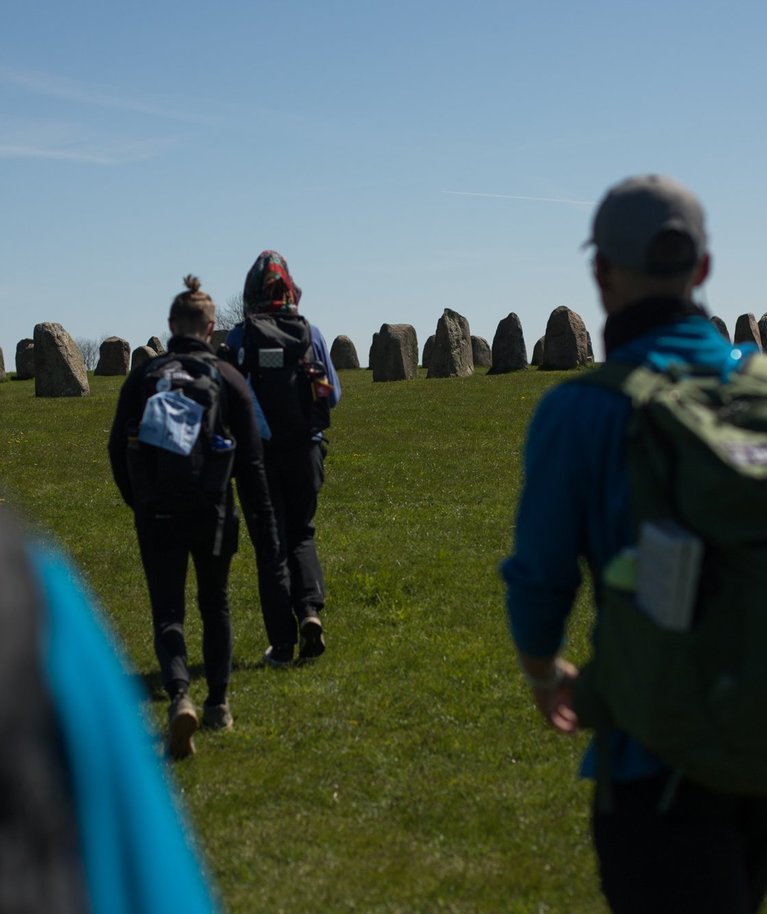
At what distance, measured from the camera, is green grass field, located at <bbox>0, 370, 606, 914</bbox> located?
530cm

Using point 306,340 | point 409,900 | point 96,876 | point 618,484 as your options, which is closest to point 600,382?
point 618,484

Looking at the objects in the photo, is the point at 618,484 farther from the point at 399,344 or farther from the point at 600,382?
the point at 399,344

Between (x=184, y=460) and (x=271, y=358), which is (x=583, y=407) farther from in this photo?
(x=271, y=358)

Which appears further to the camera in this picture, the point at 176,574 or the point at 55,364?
the point at 55,364

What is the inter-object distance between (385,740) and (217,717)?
3.00 ft

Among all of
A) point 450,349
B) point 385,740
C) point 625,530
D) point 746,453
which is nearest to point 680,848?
point 625,530

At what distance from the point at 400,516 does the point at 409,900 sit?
30.4 feet

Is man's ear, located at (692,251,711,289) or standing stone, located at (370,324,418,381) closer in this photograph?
man's ear, located at (692,251,711,289)

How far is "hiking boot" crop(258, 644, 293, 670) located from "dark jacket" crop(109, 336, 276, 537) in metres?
1.42

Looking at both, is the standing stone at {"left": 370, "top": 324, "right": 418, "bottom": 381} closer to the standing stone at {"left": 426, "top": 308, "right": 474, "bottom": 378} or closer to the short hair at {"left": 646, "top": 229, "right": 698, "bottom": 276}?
the standing stone at {"left": 426, "top": 308, "right": 474, "bottom": 378}

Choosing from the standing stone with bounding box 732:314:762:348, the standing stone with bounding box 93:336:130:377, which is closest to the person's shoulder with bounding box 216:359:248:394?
the standing stone with bounding box 93:336:130:377

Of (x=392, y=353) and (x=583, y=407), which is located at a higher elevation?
(x=583, y=407)

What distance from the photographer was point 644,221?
276 centimetres

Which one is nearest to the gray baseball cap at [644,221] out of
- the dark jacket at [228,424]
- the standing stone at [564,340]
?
the dark jacket at [228,424]
